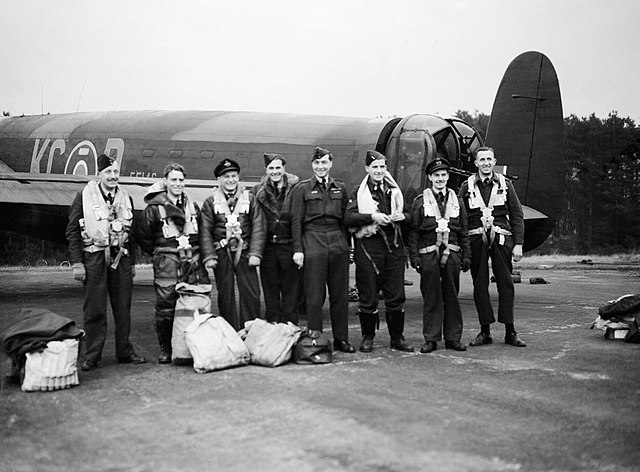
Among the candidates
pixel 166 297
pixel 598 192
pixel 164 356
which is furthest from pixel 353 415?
pixel 598 192

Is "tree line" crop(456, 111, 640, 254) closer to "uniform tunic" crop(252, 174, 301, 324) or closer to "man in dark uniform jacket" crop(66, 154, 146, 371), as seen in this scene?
"uniform tunic" crop(252, 174, 301, 324)

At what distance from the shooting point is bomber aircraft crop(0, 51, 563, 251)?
943 centimetres

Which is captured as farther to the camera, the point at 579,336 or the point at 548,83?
the point at 548,83

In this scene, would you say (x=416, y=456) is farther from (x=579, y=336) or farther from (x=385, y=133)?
(x=385, y=133)

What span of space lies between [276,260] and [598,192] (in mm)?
38647

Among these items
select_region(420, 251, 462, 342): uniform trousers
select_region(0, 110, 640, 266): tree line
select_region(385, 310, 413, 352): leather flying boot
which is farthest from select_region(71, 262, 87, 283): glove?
select_region(0, 110, 640, 266): tree line

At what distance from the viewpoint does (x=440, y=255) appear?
643 centimetres

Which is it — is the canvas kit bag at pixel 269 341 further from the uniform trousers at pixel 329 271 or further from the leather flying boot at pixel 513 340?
the leather flying boot at pixel 513 340

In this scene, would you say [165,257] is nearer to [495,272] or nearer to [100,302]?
[100,302]

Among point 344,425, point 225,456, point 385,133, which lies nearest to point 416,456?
point 344,425

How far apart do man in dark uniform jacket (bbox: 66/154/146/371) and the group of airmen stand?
1 centimetres

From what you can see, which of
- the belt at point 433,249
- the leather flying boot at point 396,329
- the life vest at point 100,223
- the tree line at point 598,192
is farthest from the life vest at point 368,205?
the tree line at point 598,192

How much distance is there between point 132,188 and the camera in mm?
9781

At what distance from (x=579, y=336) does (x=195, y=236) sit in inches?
168
